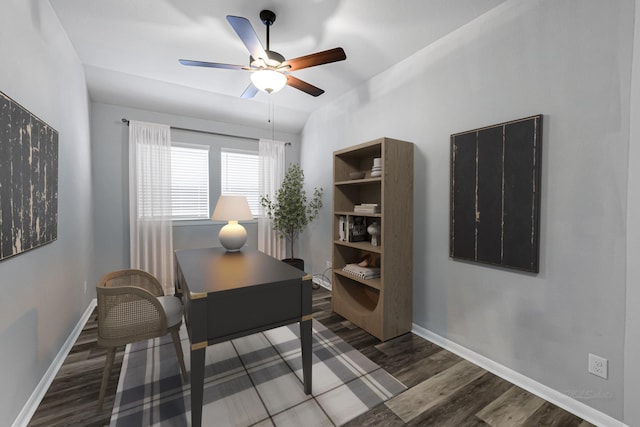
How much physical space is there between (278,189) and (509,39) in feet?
10.8

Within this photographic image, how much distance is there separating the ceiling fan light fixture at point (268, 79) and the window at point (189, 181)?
2282 mm

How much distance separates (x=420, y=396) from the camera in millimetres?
1755

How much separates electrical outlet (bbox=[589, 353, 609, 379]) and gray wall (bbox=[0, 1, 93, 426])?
310cm

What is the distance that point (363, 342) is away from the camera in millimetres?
2428

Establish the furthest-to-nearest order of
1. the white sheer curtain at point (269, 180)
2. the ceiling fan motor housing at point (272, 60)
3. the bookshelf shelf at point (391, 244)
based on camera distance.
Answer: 1. the white sheer curtain at point (269, 180)
2. the bookshelf shelf at point (391, 244)
3. the ceiling fan motor housing at point (272, 60)

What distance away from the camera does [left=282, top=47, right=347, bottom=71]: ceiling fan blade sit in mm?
1811

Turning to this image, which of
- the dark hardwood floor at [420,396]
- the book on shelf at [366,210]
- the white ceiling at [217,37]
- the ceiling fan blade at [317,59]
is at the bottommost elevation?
the dark hardwood floor at [420,396]

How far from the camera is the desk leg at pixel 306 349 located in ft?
5.56

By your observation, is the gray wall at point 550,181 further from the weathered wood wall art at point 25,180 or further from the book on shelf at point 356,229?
the weathered wood wall art at point 25,180

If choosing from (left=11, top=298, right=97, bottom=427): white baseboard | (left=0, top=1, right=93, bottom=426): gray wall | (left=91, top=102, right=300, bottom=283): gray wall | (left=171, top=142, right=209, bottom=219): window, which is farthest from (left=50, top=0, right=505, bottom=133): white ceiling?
(left=11, top=298, right=97, bottom=427): white baseboard

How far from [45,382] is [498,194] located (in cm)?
334

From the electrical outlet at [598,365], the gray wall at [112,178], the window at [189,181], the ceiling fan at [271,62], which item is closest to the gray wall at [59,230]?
the gray wall at [112,178]

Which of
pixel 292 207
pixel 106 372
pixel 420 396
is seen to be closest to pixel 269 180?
pixel 292 207

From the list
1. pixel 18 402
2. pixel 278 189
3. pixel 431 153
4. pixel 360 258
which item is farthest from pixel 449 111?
pixel 18 402
